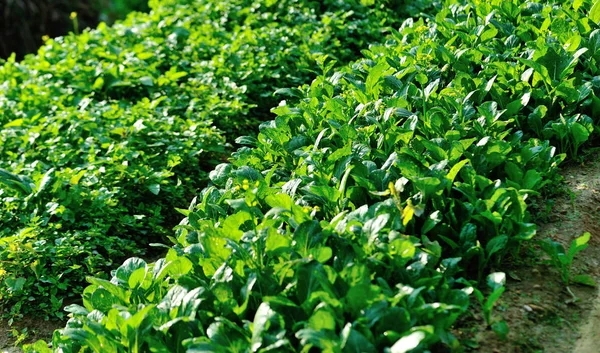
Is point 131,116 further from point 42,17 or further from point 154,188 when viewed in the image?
point 42,17

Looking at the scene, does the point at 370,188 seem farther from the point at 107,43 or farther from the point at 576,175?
the point at 107,43

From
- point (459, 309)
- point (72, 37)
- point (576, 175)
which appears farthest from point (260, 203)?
point (72, 37)

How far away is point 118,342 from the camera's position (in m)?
2.90

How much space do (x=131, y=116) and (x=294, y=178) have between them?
Result: 1.99m

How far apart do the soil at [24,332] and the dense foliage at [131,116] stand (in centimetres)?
8

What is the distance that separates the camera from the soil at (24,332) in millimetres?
3691

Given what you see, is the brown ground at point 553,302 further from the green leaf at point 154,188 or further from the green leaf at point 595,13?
the green leaf at point 154,188

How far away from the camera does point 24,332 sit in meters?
3.75

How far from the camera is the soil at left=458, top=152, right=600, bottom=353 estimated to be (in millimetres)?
2844

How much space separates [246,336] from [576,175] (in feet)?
6.37

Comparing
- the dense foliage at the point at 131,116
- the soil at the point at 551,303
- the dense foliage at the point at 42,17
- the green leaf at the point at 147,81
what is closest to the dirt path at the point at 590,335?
the soil at the point at 551,303

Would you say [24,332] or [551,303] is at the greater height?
[551,303]

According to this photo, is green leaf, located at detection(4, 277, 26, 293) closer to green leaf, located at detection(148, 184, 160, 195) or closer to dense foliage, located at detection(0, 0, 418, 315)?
dense foliage, located at detection(0, 0, 418, 315)

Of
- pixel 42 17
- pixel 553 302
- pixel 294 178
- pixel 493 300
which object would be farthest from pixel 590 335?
pixel 42 17
